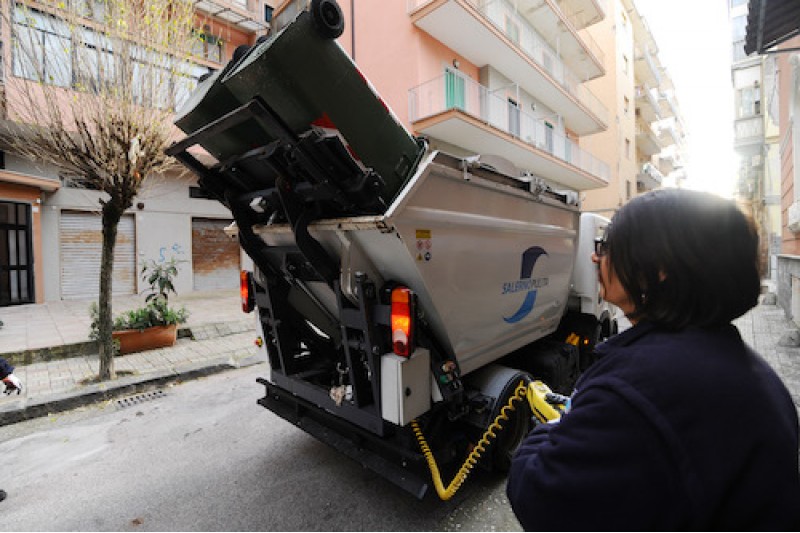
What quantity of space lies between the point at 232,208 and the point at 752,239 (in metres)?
2.77

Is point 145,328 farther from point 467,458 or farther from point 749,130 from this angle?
point 749,130

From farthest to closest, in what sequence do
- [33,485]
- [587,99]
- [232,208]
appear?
1. [587,99]
2. [33,485]
3. [232,208]

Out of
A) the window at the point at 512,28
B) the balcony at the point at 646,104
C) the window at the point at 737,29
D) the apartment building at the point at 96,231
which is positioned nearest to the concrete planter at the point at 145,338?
the apartment building at the point at 96,231

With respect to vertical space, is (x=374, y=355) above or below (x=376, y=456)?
above

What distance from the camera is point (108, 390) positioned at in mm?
4902

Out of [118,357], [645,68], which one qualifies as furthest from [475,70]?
[645,68]

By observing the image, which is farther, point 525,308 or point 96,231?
point 96,231

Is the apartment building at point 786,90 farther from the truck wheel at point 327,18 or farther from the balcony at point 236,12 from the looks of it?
the balcony at point 236,12

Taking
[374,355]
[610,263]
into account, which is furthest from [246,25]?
[610,263]

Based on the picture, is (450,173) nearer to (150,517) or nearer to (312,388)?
(312,388)

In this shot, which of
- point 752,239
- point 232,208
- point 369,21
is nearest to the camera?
point 752,239

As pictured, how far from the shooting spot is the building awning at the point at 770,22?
5.00m

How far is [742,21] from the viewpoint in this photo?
14.2 meters

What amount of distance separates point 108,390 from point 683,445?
5.95 metres
